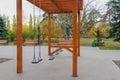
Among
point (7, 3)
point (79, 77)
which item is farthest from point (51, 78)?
point (7, 3)

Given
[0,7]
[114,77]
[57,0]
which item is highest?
[0,7]

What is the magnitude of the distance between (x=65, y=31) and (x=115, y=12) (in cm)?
646

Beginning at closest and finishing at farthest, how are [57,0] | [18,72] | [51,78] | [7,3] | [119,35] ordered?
[51,78]
[18,72]
[57,0]
[119,35]
[7,3]

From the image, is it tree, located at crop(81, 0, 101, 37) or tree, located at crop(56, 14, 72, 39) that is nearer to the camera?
tree, located at crop(56, 14, 72, 39)

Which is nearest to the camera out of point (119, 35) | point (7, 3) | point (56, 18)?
point (119, 35)

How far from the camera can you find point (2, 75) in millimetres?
6270

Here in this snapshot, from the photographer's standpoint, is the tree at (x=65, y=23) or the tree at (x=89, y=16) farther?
the tree at (x=89, y=16)

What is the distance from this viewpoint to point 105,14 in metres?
23.3

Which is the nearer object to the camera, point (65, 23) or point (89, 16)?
point (65, 23)

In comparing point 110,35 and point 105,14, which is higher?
point 105,14

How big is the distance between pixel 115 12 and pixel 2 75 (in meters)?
14.3

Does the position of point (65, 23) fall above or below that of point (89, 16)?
below

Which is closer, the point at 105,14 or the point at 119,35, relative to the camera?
the point at 119,35

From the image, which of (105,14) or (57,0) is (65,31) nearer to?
(105,14)
